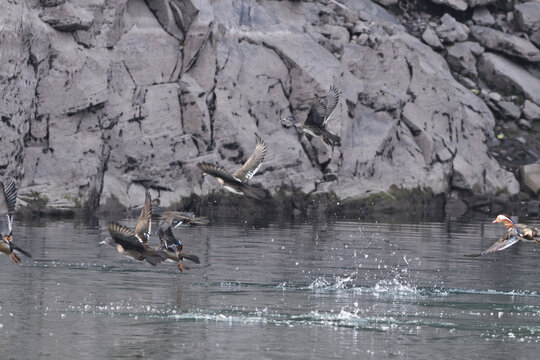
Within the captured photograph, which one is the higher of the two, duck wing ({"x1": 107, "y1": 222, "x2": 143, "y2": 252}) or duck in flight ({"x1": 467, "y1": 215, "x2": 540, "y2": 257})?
duck in flight ({"x1": 467, "y1": 215, "x2": 540, "y2": 257})

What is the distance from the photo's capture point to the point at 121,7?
3950 centimetres

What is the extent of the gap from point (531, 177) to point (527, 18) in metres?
12.4

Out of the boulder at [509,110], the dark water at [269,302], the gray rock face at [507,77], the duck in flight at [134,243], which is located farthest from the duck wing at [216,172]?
the gray rock face at [507,77]

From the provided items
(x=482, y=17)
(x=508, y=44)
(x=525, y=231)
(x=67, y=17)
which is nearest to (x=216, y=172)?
(x=525, y=231)

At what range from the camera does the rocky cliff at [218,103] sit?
3606cm

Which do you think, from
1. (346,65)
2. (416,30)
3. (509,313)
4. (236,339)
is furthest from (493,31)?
(236,339)

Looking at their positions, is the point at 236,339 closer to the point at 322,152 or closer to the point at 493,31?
the point at 322,152

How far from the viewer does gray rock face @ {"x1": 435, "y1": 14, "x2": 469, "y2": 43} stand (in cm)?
5466

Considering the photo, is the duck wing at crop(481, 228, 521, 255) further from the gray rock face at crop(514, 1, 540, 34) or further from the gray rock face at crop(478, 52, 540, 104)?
the gray rock face at crop(514, 1, 540, 34)

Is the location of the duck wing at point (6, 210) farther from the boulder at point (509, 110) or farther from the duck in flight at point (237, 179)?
the boulder at point (509, 110)

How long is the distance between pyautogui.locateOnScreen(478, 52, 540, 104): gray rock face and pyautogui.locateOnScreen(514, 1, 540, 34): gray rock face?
305 cm

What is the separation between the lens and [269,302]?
61.1 feet

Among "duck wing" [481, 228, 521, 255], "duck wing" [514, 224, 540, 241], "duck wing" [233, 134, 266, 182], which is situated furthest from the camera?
"duck wing" [233, 134, 266, 182]

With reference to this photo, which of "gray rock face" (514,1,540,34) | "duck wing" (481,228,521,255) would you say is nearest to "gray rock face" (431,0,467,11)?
"gray rock face" (514,1,540,34)
